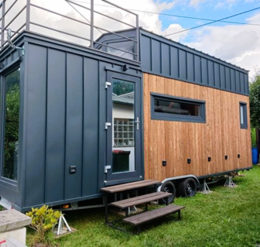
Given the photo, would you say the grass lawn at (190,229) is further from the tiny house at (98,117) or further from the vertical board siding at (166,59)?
the vertical board siding at (166,59)

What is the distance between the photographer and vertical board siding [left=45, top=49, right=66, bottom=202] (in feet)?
11.5

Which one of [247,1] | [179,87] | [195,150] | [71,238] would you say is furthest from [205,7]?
[71,238]

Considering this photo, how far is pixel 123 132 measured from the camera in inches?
179

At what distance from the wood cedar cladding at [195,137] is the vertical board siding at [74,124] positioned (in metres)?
1.56

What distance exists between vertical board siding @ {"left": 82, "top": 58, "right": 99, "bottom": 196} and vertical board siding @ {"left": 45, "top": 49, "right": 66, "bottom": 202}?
1.30 ft

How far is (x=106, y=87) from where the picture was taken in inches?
169

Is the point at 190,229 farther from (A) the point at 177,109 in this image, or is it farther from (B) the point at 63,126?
(A) the point at 177,109

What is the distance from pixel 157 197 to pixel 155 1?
7460 millimetres

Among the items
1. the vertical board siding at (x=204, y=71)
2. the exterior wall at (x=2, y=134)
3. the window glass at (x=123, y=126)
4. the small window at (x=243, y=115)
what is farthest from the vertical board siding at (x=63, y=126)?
the small window at (x=243, y=115)

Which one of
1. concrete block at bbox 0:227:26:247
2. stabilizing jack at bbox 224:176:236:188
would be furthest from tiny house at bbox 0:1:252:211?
concrete block at bbox 0:227:26:247

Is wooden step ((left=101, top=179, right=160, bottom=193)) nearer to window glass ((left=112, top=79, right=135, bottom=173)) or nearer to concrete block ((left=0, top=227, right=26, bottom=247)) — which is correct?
window glass ((left=112, top=79, right=135, bottom=173))

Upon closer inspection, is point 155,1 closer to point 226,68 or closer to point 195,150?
point 226,68

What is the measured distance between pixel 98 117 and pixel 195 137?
297 cm

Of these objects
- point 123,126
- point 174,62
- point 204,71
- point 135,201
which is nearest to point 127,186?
point 135,201
